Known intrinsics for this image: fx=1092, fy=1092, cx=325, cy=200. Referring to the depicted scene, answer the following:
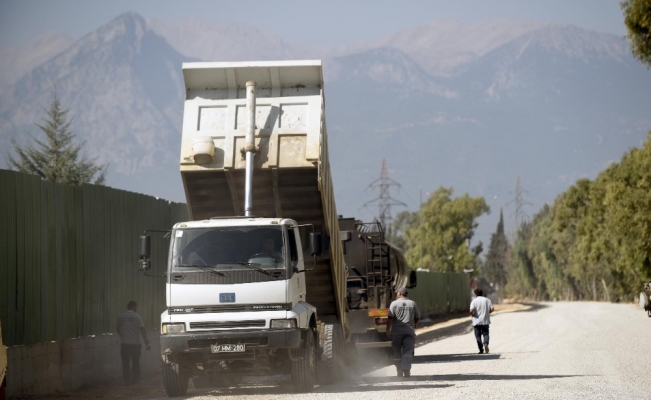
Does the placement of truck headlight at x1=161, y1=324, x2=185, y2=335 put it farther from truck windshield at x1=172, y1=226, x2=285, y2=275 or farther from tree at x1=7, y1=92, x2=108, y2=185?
tree at x1=7, y1=92, x2=108, y2=185

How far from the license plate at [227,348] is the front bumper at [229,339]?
4 centimetres

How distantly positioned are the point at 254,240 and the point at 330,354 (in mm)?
2968

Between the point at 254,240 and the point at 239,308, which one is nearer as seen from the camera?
the point at 239,308

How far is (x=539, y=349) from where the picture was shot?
2906cm

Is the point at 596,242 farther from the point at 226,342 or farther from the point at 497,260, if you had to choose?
the point at 497,260

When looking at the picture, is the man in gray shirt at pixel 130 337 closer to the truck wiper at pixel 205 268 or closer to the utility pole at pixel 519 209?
the truck wiper at pixel 205 268

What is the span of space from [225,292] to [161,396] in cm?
221

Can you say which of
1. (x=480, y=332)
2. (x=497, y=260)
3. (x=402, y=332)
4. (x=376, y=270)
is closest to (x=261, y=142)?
(x=402, y=332)

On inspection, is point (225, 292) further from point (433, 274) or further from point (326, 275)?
point (433, 274)

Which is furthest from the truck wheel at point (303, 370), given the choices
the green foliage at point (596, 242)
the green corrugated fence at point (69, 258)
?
the green foliage at point (596, 242)

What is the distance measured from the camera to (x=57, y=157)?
61.2 m

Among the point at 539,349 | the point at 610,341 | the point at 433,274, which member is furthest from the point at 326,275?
the point at 433,274

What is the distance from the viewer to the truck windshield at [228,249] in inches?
617

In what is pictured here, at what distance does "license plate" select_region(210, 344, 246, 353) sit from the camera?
15391 mm
